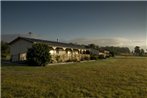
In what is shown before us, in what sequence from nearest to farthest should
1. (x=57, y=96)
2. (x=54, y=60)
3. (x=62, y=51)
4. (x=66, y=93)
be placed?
(x=57, y=96), (x=66, y=93), (x=54, y=60), (x=62, y=51)

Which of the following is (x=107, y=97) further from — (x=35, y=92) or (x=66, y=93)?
(x=35, y=92)

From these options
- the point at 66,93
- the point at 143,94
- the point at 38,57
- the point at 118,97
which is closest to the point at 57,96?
the point at 66,93

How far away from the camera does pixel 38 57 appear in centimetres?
2288

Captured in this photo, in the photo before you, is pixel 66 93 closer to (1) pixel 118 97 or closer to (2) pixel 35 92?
(2) pixel 35 92

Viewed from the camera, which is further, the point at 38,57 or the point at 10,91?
the point at 38,57

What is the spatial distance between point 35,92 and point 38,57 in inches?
578

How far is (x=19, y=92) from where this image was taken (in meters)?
8.37

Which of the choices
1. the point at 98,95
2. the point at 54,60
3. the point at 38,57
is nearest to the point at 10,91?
the point at 98,95

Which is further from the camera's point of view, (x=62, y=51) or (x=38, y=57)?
(x=62, y=51)

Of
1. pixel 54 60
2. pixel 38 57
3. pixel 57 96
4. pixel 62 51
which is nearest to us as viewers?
pixel 57 96

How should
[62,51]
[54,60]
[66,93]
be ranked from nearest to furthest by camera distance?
1. [66,93]
2. [54,60]
3. [62,51]

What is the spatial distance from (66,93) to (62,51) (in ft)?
88.3

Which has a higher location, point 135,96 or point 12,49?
point 12,49

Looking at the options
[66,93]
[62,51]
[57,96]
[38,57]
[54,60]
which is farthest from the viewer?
[62,51]
